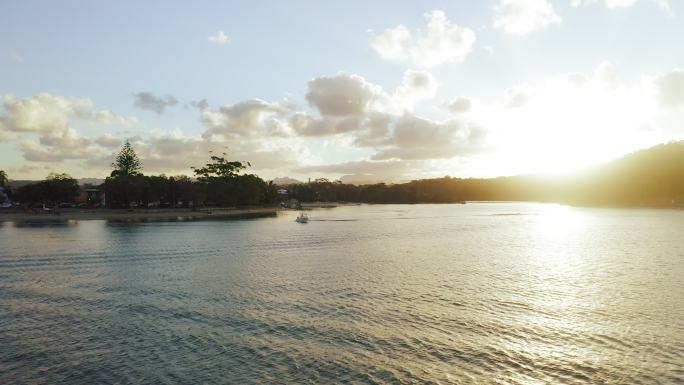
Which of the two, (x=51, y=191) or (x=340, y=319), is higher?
(x=51, y=191)

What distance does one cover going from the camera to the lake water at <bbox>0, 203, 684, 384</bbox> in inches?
769

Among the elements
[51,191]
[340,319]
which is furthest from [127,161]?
[340,319]

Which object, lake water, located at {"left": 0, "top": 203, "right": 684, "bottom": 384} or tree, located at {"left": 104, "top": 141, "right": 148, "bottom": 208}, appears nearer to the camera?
lake water, located at {"left": 0, "top": 203, "right": 684, "bottom": 384}

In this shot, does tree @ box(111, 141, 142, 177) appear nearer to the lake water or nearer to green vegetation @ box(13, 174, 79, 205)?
green vegetation @ box(13, 174, 79, 205)

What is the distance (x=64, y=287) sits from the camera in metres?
37.0

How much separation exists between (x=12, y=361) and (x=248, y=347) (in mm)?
10765

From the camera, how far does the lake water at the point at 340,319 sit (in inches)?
769

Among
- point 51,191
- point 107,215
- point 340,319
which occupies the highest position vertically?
point 51,191

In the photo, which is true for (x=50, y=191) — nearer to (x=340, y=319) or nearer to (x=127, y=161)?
(x=127, y=161)

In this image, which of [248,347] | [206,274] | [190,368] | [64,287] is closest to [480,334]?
[248,347]

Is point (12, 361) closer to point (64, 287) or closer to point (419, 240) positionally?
point (64, 287)

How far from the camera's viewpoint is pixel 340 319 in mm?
27344


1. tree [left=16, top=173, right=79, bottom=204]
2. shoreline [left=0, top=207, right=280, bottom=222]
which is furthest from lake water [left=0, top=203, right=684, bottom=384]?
tree [left=16, top=173, right=79, bottom=204]

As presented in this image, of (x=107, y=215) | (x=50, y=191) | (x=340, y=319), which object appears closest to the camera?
(x=340, y=319)
